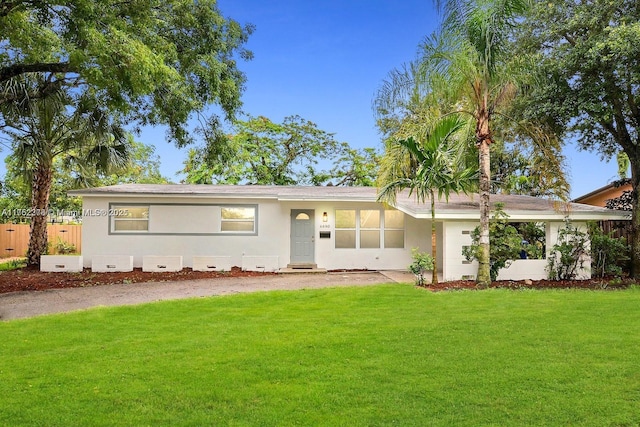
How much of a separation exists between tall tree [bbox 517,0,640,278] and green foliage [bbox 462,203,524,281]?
3374mm

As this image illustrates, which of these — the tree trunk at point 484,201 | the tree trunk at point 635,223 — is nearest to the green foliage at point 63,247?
the tree trunk at point 484,201

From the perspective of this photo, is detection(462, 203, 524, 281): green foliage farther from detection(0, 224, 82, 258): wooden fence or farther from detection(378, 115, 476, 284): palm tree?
detection(0, 224, 82, 258): wooden fence

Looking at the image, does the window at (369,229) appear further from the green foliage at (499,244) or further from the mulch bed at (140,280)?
the green foliage at (499,244)

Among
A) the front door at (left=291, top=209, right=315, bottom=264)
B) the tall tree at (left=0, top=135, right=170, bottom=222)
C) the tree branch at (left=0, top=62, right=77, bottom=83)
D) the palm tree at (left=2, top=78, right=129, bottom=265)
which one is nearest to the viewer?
the tree branch at (left=0, top=62, right=77, bottom=83)

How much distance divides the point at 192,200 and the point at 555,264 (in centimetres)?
1131

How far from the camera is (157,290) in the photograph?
10.6 m

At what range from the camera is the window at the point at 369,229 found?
48.4 ft

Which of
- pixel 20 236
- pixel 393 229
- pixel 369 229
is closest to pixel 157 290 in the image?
pixel 369 229

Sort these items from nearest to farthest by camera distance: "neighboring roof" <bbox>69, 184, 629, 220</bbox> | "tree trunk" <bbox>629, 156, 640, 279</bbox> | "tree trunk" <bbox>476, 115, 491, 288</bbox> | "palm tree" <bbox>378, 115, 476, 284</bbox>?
"tree trunk" <bbox>476, 115, 491, 288</bbox>, "palm tree" <bbox>378, 115, 476, 284</bbox>, "neighboring roof" <bbox>69, 184, 629, 220</bbox>, "tree trunk" <bbox>629, 156, 640, 279</bbox>

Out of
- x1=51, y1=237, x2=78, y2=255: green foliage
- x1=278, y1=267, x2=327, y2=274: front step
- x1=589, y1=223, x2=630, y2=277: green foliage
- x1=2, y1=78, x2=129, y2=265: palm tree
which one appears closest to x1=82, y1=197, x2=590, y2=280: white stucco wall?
x1=278, y1=267, x2=327, y2=274: front step

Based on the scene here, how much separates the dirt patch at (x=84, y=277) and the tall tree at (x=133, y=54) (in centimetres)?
455

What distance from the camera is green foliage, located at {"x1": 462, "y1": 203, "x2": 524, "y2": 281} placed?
36.2ft

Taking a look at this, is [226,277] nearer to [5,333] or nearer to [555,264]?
[5,333]

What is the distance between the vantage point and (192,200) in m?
14.5
